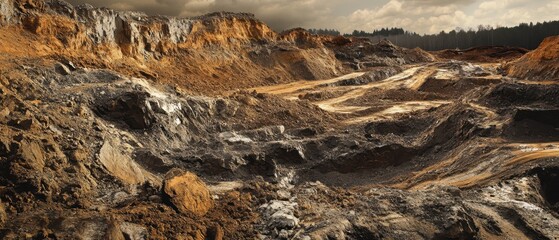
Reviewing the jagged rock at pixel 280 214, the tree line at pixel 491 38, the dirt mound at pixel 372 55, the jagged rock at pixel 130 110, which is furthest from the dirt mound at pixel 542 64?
the tree line at pixel 491 38

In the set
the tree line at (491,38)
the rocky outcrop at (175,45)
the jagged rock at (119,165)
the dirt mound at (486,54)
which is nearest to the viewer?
the jagged rock at (119,165)

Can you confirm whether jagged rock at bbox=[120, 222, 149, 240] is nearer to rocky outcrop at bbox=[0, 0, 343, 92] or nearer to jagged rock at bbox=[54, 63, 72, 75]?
jagged rock at bbox=[54, 63, 72, 75]

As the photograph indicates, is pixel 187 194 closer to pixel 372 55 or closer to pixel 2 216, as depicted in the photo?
pixel 2 216

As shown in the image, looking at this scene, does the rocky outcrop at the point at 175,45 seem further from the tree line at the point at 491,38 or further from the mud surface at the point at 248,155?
the tree line at the point at 491,38

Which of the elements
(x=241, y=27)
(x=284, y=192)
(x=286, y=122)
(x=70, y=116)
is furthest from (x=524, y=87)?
(x=241, y=27)

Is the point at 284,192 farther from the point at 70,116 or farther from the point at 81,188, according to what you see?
the point at 70,116

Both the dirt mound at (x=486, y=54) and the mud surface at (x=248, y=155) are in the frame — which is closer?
the mud surface at (x=248, y=155)
